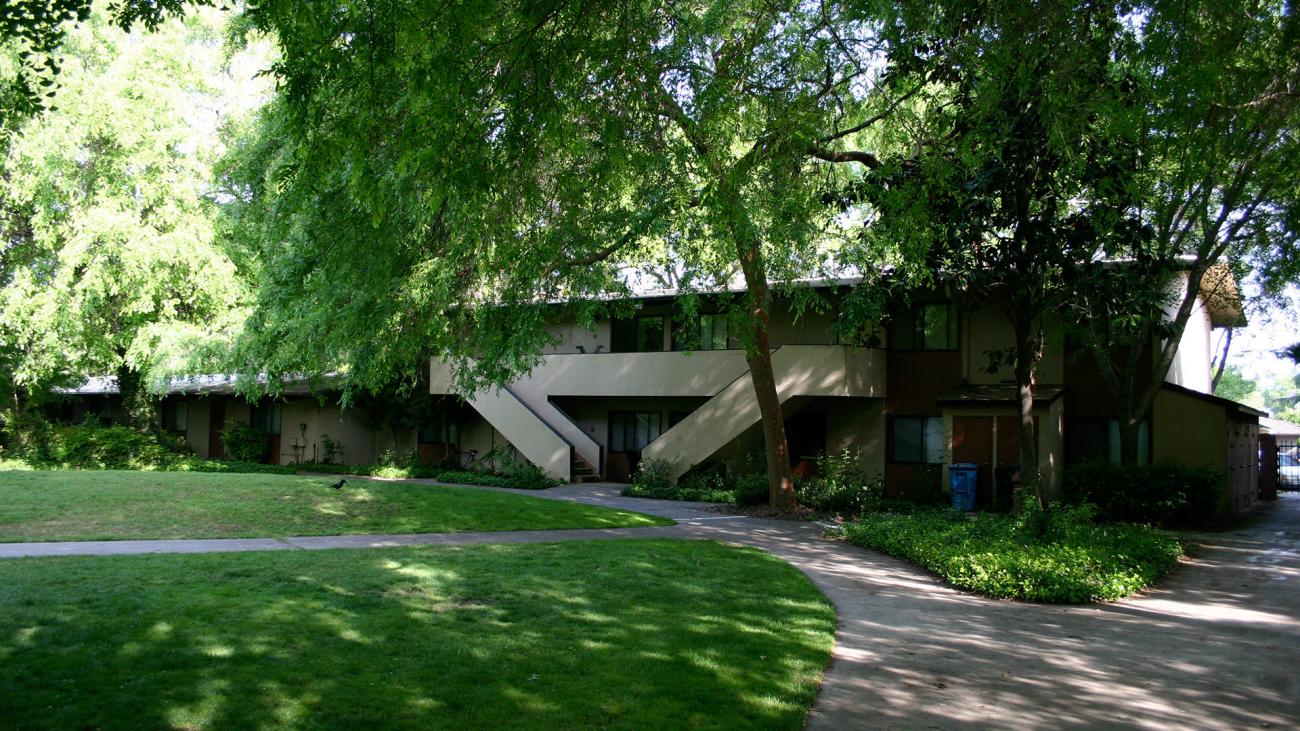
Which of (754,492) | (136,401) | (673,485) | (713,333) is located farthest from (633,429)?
(136,401)

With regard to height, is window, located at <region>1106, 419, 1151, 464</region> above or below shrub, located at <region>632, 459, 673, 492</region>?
above

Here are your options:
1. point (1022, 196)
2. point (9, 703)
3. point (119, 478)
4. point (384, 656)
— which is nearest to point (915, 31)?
point (1022, 196)

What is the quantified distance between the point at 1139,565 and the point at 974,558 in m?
2.23

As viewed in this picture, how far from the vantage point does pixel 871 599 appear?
10672mm

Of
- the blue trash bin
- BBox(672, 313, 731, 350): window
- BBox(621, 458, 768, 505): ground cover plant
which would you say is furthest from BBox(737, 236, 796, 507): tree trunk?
BBox(672, 313, 731, 350): window

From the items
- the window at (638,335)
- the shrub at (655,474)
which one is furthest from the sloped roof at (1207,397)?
the window at (638,335)

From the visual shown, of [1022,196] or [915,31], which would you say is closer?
[915,31]

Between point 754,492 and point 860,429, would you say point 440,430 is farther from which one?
point 860,429

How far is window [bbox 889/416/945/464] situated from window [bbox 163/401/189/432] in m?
30.2

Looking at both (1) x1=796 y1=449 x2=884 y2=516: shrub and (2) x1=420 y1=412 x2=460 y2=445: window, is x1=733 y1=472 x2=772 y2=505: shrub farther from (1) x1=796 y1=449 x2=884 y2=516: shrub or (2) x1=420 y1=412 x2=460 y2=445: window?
(2) x1=420 y1=412 x2=460 y2=445: window

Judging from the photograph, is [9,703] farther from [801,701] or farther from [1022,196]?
[1022,196]

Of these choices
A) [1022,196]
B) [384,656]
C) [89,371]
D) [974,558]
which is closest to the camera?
[384,656]

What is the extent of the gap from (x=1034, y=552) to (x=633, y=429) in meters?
18.0

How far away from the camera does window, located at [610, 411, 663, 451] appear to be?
28.8 m
